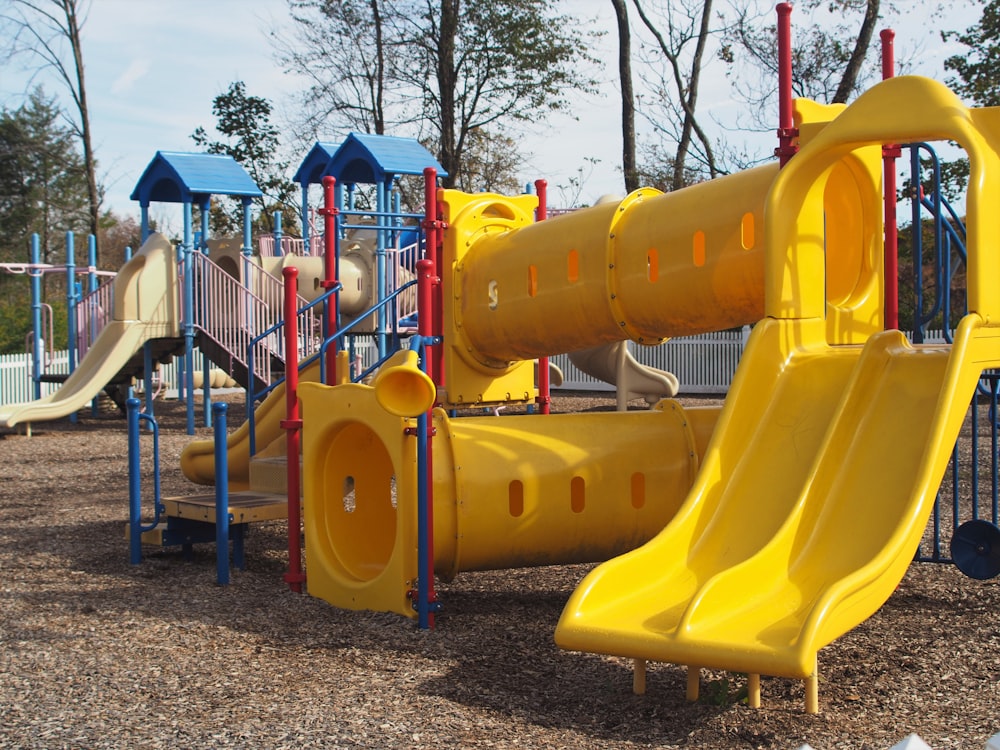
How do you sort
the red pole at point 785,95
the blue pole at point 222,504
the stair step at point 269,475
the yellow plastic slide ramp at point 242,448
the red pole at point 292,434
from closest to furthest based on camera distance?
the red pole at point 785,95
the red pole at point 292,434
the blue pole at point 222,504
the stair step at point 269,475
the yellow plastic slide ramp at point 242,448

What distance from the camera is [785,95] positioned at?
6.42 metres

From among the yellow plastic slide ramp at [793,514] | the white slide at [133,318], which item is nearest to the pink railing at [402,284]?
the white slide at [133,318]

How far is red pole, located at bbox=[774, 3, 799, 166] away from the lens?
6391 mm

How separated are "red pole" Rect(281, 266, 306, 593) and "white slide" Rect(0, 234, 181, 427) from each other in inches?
380

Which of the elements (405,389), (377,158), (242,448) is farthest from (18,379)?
(405,389)

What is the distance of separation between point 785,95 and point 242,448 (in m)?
5.03

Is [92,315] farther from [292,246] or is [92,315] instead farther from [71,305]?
[292,246]

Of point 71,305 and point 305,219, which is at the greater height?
point 305,219

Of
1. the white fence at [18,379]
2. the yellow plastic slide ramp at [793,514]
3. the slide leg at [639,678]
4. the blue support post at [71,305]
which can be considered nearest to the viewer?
the yellow plastic slide ramp at [793,514]

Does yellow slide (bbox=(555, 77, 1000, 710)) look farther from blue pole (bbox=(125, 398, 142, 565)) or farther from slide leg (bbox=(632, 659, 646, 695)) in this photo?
blue pole (bbox=(125, 398, 142, 565))

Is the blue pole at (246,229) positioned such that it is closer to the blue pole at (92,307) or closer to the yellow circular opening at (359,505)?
the blue pole at (92,307)

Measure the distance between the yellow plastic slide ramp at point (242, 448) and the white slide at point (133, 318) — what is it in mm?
7464

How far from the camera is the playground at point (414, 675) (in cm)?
453

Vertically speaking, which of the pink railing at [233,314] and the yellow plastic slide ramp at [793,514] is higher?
the pink railing at [233,314]
